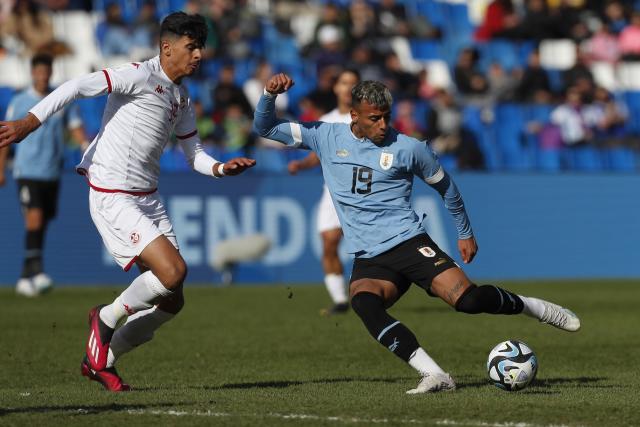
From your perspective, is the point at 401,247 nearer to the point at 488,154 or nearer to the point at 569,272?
the point at 569,272

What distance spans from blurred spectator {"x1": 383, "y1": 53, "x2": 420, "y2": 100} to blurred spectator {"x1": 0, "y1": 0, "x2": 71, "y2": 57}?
5.61 meters

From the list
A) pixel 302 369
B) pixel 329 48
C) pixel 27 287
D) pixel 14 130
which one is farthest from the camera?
pixel 329 48

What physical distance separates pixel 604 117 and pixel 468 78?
2.58 m

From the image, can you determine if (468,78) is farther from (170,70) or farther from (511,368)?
(511,368)

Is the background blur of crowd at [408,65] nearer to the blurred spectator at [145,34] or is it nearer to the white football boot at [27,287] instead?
the blurred spectator at [145,34]

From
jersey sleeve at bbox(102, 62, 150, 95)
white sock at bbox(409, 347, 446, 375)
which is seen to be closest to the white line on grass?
white sock at bbox(409, 347, 446, 375)

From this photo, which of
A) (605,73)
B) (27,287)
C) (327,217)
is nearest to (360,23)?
(605,73)

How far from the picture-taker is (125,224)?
8.01 metres

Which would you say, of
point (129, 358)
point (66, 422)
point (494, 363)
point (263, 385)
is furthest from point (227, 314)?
point (66, 422)

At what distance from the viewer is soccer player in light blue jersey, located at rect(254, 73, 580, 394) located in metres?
8.00

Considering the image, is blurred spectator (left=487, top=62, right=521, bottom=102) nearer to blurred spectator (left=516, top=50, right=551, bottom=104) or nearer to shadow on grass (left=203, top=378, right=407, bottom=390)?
blurred spectator (left=516, top=50, right=551, bottom=104)

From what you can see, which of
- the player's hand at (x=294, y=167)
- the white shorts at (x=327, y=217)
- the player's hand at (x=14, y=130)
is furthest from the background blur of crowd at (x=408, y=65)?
the player's hand at (x=14, y=130)

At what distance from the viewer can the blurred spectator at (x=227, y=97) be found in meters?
20.3

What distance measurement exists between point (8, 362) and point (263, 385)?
245 cm
